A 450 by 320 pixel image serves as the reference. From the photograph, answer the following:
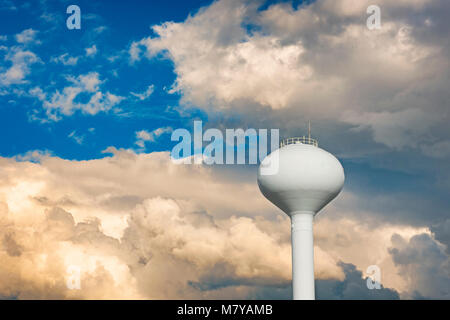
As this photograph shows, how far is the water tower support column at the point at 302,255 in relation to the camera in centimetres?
4062

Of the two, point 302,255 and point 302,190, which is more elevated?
point 302,190

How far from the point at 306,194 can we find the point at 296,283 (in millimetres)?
6555

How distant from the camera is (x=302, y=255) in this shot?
40938 mm

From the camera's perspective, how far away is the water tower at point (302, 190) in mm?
39688

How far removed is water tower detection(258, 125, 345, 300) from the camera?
39.7 metres

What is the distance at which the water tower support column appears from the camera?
40625 mm

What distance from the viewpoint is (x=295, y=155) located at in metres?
40.4

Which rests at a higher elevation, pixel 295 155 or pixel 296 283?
pixel 295 155

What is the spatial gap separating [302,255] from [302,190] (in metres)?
4.90

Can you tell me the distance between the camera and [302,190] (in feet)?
131
